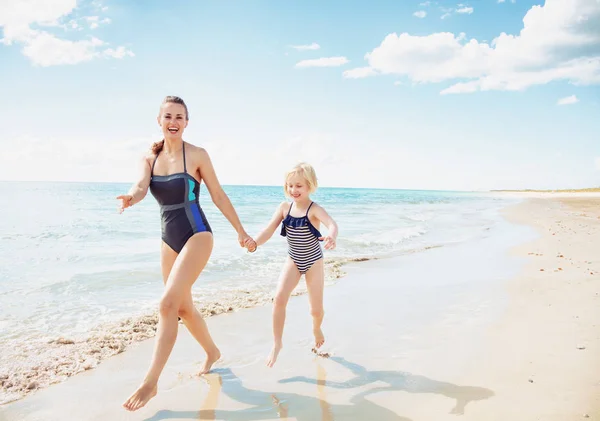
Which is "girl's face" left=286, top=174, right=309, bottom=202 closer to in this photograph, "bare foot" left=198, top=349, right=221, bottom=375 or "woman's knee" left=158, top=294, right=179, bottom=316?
"woman's knee" left=158, top=294, right=179, bottom=316

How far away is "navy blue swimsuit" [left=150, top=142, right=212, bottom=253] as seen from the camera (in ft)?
11.9

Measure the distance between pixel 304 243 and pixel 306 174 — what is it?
72 cm

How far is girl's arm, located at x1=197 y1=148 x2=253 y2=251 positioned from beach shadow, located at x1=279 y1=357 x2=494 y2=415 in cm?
150

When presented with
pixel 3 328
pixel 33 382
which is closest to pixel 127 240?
pixel 3 328

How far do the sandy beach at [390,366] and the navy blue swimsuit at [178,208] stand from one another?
4.53ft

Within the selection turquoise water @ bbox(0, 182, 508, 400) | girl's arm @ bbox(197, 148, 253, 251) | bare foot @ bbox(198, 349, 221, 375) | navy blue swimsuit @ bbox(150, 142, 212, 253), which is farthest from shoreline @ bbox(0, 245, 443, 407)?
girl's arm @ bbox(197, 148, 253, 251)

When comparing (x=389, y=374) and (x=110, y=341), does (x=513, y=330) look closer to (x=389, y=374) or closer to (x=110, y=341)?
(x=389, y=374)

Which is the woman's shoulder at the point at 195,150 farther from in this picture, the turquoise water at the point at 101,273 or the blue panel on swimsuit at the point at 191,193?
the turquoise water at the point at 101,273

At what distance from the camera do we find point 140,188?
3.60 metres

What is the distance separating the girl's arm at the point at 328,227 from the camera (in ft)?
12.8

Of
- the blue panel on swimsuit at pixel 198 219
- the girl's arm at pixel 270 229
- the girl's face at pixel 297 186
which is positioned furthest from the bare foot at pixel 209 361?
the girl's face at pixel 297 186

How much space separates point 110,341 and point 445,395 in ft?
12.3

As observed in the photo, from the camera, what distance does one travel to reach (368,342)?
4.72m

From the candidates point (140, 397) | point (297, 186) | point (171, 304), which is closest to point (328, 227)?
point (297, 186)
